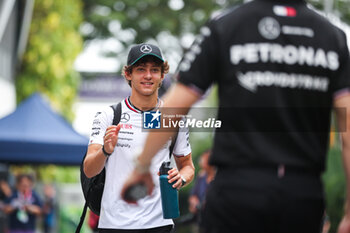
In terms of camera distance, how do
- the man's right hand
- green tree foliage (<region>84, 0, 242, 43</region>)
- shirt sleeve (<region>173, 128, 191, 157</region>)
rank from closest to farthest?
1. the man's right hand
2. shirt sleeve (<region>173, 128, 191, 157</region>)
3. green tree foliage (<region>84, 0, 242, 43</region>)

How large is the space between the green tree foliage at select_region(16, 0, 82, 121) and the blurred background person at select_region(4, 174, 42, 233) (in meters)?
11.3

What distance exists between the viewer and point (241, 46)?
11.2 ft

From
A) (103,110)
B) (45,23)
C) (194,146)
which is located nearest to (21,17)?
(45,23)

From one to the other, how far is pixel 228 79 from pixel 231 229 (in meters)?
0.65

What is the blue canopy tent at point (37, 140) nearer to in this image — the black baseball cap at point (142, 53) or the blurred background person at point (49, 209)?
the blurred background person at point (49, 209)

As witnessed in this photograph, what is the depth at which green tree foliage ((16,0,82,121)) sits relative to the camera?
26.4m

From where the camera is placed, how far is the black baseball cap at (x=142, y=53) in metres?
5.50

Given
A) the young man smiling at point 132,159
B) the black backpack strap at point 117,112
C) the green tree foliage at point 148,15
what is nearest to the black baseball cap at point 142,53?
the young man smiling at point 132,159

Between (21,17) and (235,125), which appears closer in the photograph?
(235,125)

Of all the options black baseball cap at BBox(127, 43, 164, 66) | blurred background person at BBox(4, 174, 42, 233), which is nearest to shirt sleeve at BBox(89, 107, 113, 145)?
black baseball cap at BBox(127, 43, 164, 66)

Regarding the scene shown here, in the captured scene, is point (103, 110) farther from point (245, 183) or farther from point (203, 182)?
point (203, 182)

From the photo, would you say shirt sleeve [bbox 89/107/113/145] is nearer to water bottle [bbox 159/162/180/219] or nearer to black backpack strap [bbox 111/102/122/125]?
black backpack strap [bbox 111/102/122/125]

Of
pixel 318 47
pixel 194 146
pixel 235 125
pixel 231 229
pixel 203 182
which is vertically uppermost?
pixel 318 47

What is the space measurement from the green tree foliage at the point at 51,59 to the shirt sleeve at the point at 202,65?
899 inches
